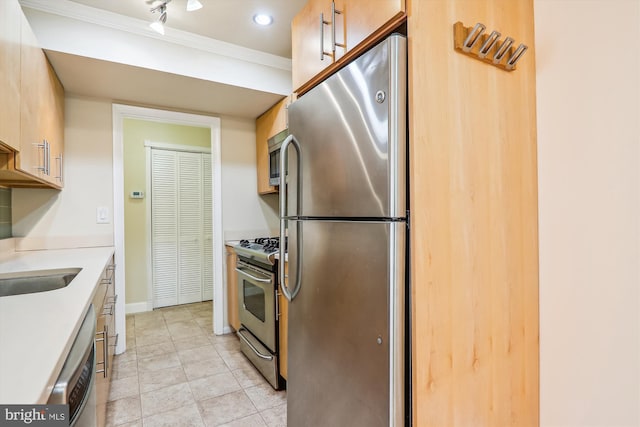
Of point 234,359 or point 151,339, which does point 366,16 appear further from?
point 151,339

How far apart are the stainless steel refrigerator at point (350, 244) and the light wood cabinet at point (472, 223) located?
0.19 ft

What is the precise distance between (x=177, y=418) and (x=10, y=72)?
1.90m

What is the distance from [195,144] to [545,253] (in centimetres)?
396

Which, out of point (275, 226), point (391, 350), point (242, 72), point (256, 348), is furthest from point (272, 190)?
point (391, 350)

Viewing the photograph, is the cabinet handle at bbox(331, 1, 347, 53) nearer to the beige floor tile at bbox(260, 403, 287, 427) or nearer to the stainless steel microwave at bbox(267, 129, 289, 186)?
the stainless steel microwave at bbox(267, 129, 289, 186)

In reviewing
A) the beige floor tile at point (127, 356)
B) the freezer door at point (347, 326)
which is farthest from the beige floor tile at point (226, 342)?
the freezer door at point (347, 326)

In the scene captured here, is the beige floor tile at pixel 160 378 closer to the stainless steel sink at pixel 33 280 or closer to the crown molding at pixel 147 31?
the stainless steel sink at pixel 33 280

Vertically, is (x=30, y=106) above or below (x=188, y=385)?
above

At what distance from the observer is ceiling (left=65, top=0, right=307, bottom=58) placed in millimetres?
1963

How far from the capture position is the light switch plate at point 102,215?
2637 mm

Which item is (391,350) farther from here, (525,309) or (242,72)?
(242,72)

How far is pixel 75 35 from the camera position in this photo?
1.96m

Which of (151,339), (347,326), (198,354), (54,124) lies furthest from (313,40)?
(151,339)

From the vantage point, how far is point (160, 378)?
7.47 ft
